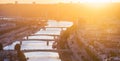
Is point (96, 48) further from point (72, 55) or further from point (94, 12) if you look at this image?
point (94, 12)

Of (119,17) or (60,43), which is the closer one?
(60,43)

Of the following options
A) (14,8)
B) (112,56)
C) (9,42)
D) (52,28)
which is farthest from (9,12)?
(112,56)

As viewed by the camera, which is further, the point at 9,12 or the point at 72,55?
the point at 9,12

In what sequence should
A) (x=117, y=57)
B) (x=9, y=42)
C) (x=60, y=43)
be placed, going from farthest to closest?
1. (x=9, y=42)
2. (x=60, y=43)
3. (x=117, y=57)

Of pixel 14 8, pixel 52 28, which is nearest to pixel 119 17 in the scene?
pixel 52 28

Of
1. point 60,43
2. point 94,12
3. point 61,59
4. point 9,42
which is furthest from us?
point 94,12

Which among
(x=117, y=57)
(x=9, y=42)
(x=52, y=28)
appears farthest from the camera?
(x=52, y=28)

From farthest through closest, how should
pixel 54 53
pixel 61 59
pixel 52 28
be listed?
pixel 52 28, pixel 54 53, pixel 61 59

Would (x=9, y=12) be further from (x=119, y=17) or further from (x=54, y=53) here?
(x=54, y=53)
